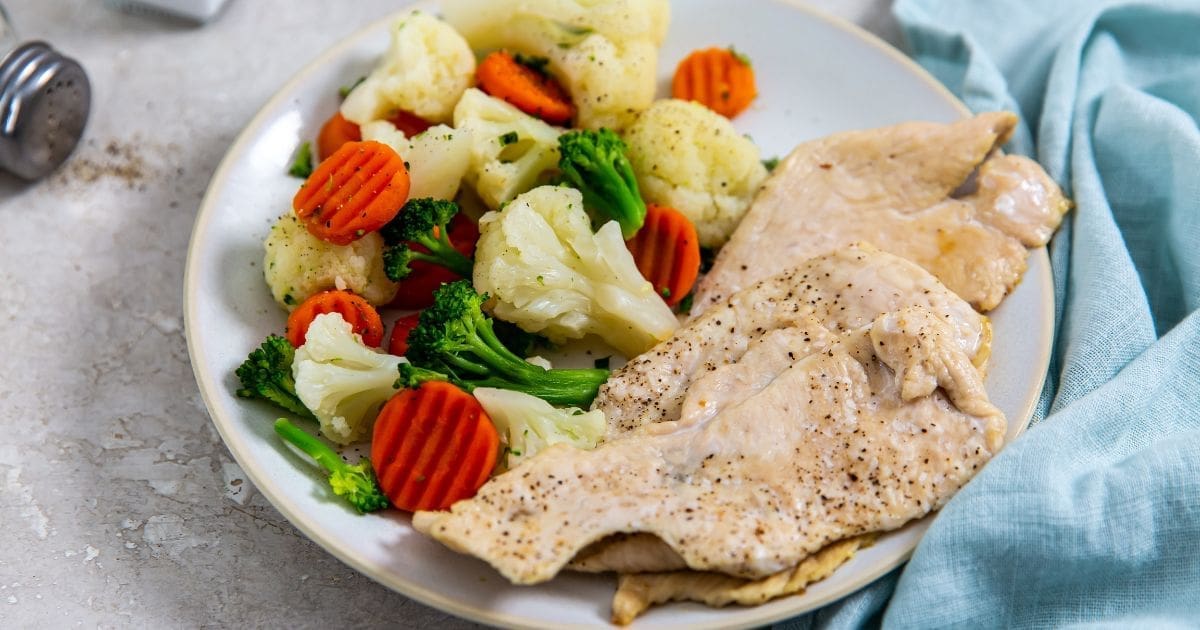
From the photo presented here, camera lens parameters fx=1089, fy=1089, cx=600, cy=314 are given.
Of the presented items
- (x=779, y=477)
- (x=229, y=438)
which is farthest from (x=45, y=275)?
(x=779, y=477)

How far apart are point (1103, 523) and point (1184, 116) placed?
1.89 metres

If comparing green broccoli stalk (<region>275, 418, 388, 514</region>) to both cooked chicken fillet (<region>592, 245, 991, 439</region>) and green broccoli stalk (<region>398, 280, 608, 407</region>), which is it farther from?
cooked chicken fillet (<region>592, 245, 991, 439</region>)

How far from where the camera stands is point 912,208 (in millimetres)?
4070

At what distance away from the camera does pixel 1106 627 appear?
3.09 meters

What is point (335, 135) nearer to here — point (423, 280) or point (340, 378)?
point (423, 280)

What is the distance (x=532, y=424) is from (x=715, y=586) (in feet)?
2.49

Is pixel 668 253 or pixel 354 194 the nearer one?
pixel 354 194

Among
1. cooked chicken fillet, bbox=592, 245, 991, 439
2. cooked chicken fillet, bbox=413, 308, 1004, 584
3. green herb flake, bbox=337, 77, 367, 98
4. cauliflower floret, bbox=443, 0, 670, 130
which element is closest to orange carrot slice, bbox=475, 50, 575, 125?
cauliflower floret, bbox=443, 0, 670, 130

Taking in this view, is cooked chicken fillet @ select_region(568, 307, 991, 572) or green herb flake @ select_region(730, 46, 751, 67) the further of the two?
green herb flake @ select_region(730, 46, 751, 67)

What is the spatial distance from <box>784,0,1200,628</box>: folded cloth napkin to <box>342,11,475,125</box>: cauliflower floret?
2105 millimetres

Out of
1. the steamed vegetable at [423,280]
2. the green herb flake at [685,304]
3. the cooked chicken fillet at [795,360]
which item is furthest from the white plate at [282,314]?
the green herb flake at [685,304]

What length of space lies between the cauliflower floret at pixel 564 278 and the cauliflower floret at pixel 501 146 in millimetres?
224

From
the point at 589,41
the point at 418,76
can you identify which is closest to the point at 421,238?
the point at 418,76

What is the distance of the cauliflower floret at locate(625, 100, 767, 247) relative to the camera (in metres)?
4.15
